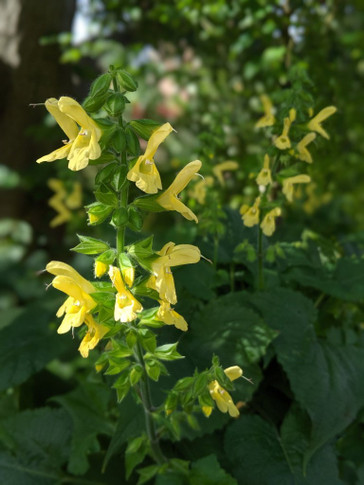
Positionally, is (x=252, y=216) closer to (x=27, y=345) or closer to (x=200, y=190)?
(x=200, y=190)

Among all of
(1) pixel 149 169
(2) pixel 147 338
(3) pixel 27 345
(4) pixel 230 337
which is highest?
(1) pixel 149 169

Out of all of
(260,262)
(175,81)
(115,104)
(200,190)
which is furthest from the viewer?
(175,81)

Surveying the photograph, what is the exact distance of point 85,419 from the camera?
3.55ft

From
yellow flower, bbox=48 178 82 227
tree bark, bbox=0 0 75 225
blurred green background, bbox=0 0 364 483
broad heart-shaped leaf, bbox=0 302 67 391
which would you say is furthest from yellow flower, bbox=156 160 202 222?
tree bark, bbox=0 0 75 225

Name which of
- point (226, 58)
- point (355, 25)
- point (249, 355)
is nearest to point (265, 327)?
point (249, 355)

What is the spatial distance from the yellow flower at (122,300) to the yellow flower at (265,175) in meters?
0.43

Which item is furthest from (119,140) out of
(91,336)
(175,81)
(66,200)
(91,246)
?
(175,81)

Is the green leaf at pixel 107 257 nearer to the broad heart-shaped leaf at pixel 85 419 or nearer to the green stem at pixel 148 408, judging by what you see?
the green stem at pixel 148 408

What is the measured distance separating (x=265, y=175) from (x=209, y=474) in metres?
0.51

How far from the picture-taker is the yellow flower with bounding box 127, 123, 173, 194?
681mm

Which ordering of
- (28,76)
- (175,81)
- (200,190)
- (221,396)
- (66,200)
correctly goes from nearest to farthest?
(221,396) < (200,190) < (66,200) < (28,76) < (175,81)

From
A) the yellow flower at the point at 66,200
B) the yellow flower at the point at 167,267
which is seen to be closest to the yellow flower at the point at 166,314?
the yellow flower at the point at 167,267

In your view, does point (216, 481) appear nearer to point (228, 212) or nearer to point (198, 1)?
point (228, 212)

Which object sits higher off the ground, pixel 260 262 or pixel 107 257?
pixel 107 257
